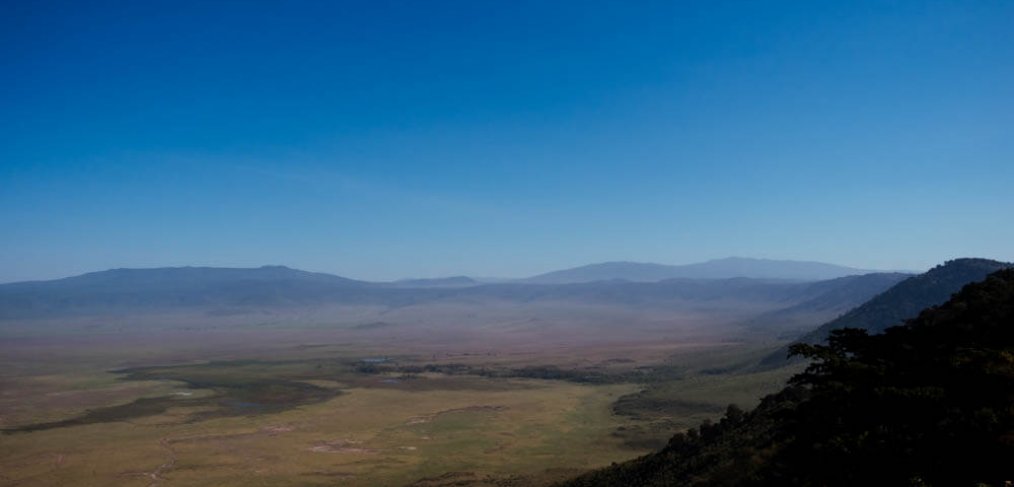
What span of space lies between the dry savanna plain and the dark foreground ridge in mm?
23348

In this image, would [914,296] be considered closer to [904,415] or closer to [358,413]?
[358,413]

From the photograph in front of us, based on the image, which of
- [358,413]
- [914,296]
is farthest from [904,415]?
[914,296]

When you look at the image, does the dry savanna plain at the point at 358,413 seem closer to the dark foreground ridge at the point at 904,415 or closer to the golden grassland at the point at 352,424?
the golden grassland at the point at 352,424

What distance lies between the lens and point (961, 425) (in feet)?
36.7

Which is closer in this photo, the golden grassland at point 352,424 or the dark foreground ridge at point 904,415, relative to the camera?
the dark foreground ridge at point 904,415

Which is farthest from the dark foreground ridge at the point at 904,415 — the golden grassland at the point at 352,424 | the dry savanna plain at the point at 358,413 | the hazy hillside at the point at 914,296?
the hazy hillside at the point at 914,296

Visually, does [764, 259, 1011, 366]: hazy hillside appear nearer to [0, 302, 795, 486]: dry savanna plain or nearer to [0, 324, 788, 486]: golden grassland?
[0, 302, 795, 486]: dry savanna plain

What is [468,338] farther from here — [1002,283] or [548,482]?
[1002,283]

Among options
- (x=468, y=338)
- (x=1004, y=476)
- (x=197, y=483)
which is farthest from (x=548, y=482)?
(x=468, y=338)

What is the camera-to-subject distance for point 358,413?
69875mm

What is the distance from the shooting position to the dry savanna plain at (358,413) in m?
45.2

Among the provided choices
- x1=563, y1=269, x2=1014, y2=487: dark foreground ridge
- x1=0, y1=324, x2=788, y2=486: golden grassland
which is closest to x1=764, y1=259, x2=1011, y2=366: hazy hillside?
x1=0, y1=324, x2=788, y2=486: golden grassland

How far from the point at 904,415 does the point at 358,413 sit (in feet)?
209

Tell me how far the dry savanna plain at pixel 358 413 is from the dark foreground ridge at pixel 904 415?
76.6 ft
